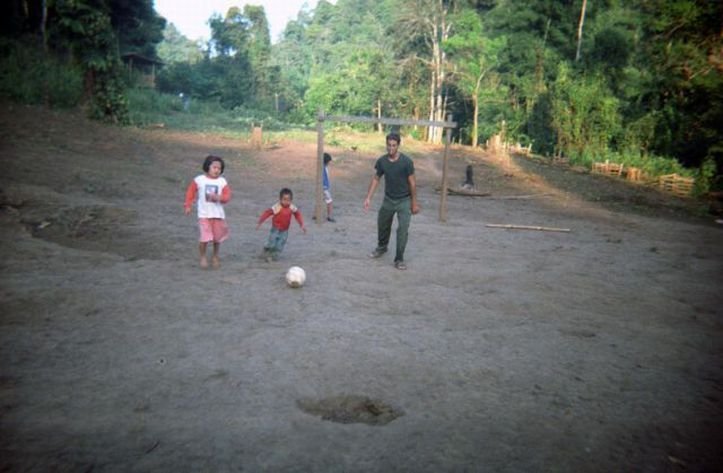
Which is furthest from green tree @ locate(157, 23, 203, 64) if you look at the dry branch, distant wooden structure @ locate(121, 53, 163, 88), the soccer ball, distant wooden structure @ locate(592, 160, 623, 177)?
the soccer ball

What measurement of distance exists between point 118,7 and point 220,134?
62.9 feet

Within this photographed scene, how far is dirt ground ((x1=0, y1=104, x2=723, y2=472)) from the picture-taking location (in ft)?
9.36

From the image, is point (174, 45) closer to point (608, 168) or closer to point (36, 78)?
point (36, 78)

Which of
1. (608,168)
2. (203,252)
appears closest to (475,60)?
(608,168)

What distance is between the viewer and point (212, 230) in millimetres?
6520

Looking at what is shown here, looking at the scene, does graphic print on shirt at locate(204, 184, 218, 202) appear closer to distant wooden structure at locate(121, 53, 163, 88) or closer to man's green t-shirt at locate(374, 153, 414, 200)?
man's green t-shirt at locate(374, 153, 414, 200)

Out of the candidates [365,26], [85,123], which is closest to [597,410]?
[85,123]

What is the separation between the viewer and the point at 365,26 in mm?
76312

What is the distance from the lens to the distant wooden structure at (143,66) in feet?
132

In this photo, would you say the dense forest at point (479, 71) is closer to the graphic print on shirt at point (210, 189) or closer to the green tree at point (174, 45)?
the graphic print on shirt at point (210, 189)

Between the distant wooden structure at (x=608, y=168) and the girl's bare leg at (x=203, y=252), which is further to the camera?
the distant wooden structure at (x=608, y=168)

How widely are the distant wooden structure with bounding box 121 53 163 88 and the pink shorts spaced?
38.4m

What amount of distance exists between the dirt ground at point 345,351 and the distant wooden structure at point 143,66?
114 ft

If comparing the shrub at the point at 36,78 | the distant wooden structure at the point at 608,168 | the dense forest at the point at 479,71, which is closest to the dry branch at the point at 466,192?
the dense forest at the point at 479,71
